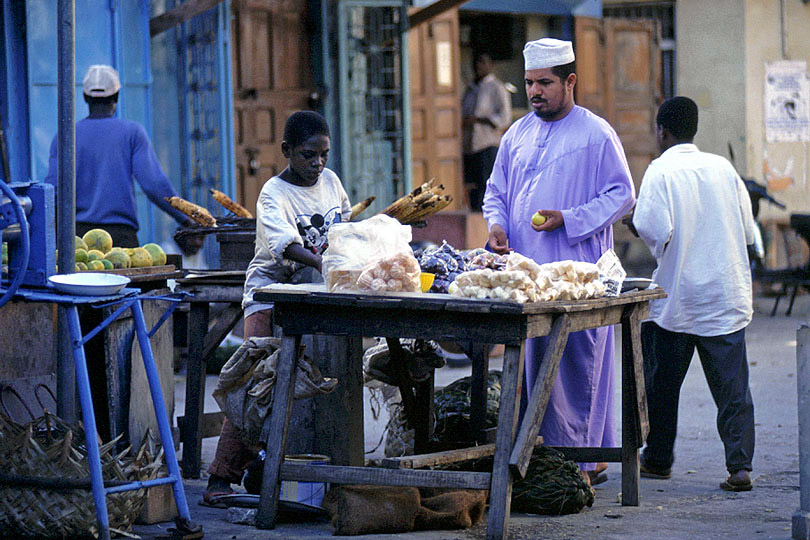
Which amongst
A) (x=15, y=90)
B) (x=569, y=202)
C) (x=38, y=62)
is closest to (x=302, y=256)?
(x=569, y=202)

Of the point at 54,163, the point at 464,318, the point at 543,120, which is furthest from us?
the point at 54,163

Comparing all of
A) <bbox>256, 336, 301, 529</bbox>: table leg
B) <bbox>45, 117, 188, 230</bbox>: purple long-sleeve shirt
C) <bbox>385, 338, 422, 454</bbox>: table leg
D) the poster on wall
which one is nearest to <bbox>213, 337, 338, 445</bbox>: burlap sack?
<bbox>256, 336, 301, 529</bbox>: table leg

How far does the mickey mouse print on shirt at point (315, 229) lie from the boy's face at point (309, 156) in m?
0.18

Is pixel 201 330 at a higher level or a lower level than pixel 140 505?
higher

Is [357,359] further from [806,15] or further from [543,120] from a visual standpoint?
[806,15]

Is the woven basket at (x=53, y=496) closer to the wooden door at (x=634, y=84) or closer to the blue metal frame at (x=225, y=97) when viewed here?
the blue metal frame at (x=225, y=97)

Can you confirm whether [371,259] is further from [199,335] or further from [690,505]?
[690,505]

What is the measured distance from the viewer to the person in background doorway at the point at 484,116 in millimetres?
14492

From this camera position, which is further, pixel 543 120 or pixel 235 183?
pixel 235 183

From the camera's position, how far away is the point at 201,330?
608cm

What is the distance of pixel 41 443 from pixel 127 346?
920 mm

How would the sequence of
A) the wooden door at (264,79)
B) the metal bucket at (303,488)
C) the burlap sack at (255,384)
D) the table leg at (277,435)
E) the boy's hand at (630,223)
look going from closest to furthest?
the table leg at (277,435)
the burlap sack at (255,384)
the metal bucket at (303,488)
the boy's hand at (630,223)
the wooden door at (264,79)

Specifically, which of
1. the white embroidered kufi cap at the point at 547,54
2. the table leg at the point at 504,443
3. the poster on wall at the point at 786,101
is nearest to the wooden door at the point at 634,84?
the poster on wall at the point at 786,101

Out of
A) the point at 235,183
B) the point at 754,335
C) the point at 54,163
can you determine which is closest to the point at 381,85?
the point at 235,183
